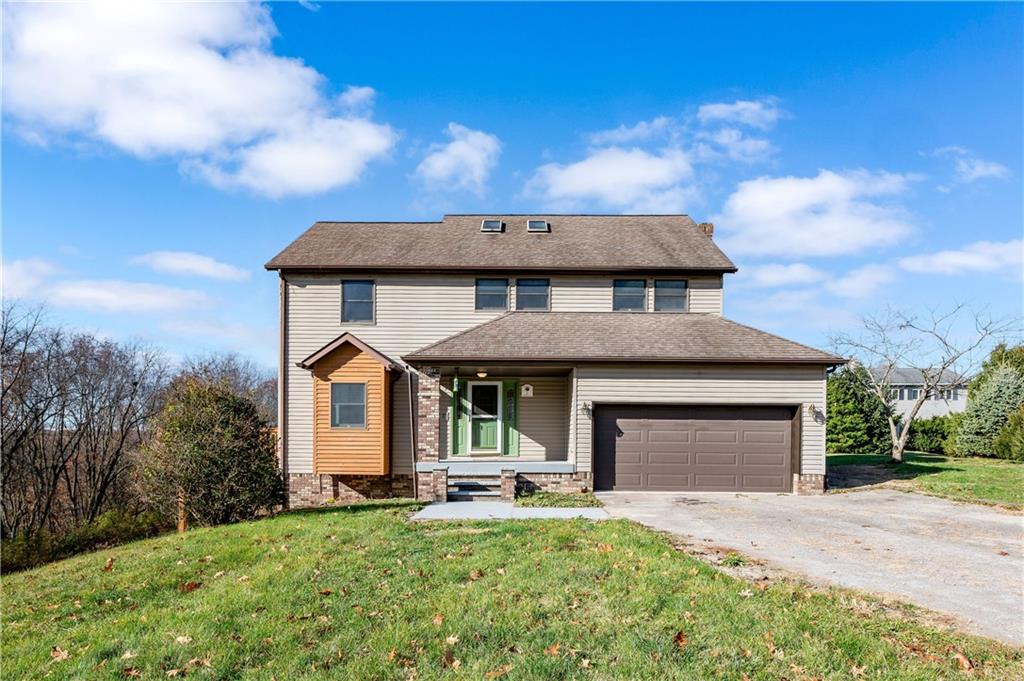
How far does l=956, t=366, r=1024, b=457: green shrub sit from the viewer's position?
22.9m

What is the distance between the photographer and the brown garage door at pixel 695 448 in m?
14.0

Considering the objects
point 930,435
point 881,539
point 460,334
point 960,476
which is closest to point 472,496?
point 460,334

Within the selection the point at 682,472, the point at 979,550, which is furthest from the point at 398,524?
the point at 979,550

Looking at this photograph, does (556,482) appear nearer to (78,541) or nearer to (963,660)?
(963,660)

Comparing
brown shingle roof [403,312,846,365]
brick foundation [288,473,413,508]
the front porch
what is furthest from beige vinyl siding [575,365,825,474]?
brick foundation [288,473,413,508]

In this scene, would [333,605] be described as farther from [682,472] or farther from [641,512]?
[682,472]

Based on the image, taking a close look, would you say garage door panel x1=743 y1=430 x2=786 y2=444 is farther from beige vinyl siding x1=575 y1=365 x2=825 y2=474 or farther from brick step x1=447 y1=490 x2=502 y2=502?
brick step x1=447 y1=490 x2=502 y2=502

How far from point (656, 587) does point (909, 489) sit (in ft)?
40.0

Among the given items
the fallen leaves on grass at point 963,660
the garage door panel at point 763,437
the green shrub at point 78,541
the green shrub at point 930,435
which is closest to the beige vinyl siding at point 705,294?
the garage door panel at point 763,437

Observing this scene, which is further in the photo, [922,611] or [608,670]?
[922,611]

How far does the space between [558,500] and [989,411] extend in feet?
71.9

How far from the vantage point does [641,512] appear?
11.1m

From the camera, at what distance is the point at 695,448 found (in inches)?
552

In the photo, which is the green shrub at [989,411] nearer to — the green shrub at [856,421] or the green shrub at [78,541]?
the green shrub at [856,421]
